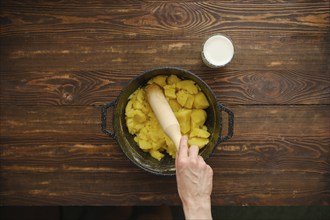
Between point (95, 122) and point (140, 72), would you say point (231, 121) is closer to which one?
point (140, 72)

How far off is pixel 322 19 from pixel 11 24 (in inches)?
52.5

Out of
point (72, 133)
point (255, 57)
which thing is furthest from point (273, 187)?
point (72, 133)

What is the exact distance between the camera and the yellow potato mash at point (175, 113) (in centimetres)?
142

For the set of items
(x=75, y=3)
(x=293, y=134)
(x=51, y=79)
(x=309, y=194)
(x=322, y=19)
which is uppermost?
(x=75, y=3)

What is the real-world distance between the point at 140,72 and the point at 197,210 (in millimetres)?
640

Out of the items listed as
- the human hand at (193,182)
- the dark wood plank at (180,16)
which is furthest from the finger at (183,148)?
the dark wood plank at (180,16)

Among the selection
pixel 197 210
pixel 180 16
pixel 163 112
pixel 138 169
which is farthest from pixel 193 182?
pixel 180 16

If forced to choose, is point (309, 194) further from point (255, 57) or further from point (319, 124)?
point (255, 57)

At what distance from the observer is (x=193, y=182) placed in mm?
1214

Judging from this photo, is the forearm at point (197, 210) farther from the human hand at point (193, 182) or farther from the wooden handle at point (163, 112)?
the wooden handle at point (163, 112)

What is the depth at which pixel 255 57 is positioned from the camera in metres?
1.55

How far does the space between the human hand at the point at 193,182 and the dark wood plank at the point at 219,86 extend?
1.41 feet

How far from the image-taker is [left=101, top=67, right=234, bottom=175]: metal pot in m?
1.33

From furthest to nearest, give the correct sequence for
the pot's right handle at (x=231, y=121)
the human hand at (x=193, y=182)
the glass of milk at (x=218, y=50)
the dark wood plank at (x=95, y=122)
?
the dark wood plank at (x=95, y=122) < the glass of milk at (x=218, y=50) < the pot's right handle at (x=231, y=121) < the human hand at (x=193, y=182)
